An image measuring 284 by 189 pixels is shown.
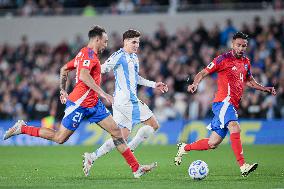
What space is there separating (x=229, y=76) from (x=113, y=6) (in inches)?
683

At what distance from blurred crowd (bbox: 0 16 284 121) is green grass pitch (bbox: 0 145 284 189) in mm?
3939

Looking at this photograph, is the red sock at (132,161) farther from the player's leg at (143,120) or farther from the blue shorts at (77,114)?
the player's leg at (143,120)

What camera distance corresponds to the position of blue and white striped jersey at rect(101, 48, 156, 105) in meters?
13.6

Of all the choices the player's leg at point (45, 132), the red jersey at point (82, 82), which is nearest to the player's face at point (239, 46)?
the red jersey at point (82, 82)

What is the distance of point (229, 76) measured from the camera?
13305 millimetres

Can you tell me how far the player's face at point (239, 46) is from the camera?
43.0 ft

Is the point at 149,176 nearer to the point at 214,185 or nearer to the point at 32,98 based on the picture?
the point at 214,185

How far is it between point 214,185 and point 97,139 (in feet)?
42.3

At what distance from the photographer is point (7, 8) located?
31.1m

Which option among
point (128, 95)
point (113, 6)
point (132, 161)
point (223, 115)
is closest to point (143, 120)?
point (128, 95)

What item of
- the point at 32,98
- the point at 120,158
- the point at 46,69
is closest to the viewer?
the point at 120,158

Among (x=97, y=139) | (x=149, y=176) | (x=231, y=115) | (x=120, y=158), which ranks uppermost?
(x=231, y=115)

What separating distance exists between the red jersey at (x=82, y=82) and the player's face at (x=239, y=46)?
2.67 m

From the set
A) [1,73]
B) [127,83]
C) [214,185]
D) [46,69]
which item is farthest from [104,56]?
[214,185]
